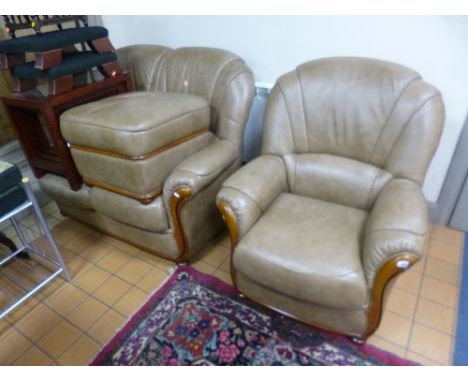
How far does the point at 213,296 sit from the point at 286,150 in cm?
83

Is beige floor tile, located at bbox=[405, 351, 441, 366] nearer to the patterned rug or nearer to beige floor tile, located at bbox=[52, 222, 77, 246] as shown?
the patterned rug

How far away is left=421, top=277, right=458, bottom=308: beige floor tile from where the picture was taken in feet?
4.91

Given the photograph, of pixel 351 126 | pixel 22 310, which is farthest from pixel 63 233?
pixel 351 126

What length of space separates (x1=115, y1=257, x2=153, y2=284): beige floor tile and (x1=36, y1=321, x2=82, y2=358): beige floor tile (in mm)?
342

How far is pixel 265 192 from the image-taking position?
1.44m

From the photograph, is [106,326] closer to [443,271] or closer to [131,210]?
[131,210]

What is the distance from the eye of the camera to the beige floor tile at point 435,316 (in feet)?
4.56

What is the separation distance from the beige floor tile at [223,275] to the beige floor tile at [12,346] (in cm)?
93

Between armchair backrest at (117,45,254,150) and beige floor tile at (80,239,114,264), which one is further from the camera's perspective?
beige floor tile at (80,239,114,264)

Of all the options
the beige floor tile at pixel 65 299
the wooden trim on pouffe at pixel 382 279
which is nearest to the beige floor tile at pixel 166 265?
the beige floor tile at pixel 65 299

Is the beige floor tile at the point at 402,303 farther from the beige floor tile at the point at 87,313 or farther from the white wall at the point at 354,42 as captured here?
the beige floor tile at the point at 87,313

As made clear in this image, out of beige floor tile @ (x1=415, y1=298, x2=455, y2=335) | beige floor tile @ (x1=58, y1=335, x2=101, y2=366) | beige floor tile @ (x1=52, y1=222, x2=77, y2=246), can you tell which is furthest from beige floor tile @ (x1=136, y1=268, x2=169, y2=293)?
beige floor tile @ (x1=415, y1=298, x2=455, y2=335)
